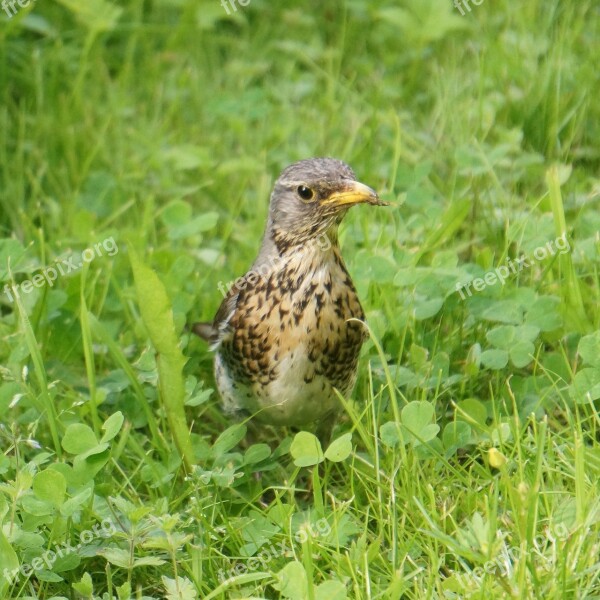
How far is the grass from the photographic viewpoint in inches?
150

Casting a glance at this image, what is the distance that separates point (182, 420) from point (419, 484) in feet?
2.75

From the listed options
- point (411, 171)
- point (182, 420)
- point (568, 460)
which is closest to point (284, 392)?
point (182, 420)

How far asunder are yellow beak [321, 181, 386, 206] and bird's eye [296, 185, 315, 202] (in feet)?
0.19

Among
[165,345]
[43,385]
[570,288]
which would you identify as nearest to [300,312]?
[165,345]

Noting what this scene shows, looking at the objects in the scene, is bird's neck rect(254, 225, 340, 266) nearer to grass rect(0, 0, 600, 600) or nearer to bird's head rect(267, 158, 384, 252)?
bird's head rect(267, 158, 384, 252)

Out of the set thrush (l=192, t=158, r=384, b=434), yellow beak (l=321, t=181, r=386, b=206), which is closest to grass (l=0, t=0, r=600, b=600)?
thrush (l=192, t=158, r=384, b=434)

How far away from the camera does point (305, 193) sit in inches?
171

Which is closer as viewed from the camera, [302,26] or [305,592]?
[305,592]

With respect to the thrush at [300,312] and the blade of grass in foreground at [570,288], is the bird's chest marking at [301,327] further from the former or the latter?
the blade of grass in foreground at [570,288]

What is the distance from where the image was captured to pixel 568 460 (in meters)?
3.99

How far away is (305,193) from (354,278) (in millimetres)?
739

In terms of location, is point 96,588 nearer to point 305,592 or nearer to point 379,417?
point 305,592

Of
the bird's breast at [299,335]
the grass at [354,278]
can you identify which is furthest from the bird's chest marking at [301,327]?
the grass at [354,278]

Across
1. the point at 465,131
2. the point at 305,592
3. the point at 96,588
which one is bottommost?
the point at 96,588
